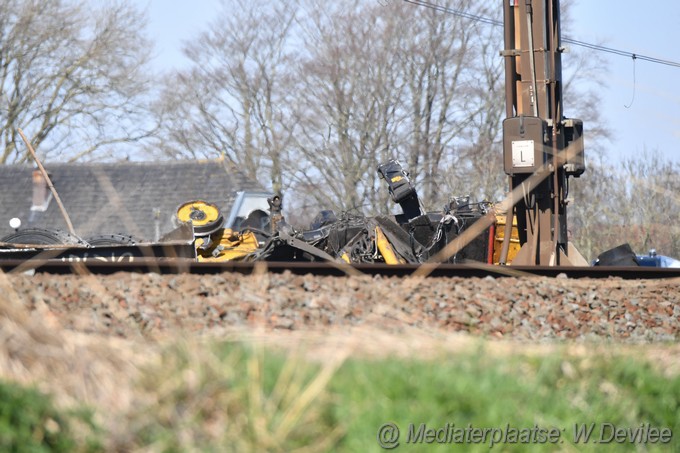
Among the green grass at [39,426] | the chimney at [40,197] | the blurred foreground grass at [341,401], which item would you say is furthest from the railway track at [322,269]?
the chimney at [40,197]

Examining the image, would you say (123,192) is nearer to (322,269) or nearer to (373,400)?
(322,269)

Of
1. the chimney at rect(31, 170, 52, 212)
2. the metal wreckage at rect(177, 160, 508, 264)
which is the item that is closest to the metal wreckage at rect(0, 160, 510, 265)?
the metal wreckage at rect(177, 160, 508, 264)

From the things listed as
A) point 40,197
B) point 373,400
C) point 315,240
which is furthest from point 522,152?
point 40,197

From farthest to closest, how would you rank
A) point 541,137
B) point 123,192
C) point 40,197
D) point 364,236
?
point 123,192
point 40,197
point 364,236
point 541,137

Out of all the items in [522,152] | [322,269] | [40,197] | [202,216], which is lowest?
[322,269]

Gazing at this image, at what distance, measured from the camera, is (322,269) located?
31.4ft

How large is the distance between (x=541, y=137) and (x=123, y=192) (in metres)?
27.3

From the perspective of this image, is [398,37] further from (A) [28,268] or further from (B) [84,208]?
(A) [28,268]

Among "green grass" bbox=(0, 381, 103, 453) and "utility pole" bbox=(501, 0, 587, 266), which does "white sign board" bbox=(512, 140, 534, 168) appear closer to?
"utility pole" bbox=(501, 0, 587, 266)

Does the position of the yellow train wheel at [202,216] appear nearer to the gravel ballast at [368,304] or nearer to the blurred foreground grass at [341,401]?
the gravel ballast at [368,304]

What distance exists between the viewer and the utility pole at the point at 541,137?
563 inches

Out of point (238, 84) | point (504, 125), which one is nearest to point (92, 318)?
point (504, 125)

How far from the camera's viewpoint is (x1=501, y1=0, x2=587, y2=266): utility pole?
14.3 metres

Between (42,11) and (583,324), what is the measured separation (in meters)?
45.0
